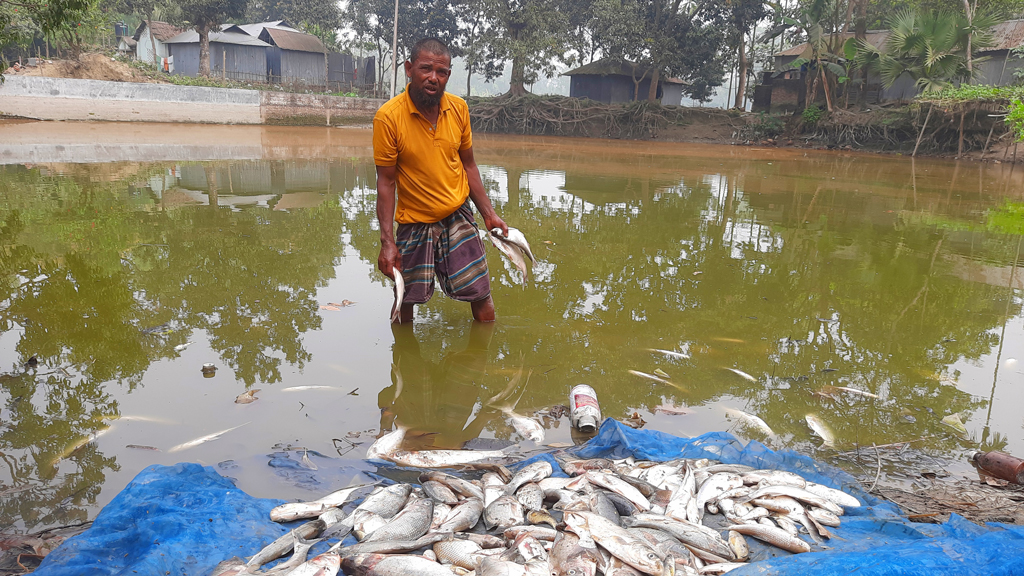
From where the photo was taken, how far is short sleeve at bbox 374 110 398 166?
3508 mm

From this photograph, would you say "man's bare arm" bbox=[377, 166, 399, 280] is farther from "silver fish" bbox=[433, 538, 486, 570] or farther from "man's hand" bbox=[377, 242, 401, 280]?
"silver fish" bbox=[433, 538, 486, 570]

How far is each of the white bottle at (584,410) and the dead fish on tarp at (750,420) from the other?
78 cm

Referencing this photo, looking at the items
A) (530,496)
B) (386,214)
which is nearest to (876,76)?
(386,214)

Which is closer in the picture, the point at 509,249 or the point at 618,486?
the point at 618,486

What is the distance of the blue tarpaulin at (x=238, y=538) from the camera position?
6.05 ft

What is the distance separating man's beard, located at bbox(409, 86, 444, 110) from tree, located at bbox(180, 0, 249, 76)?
29.1 metres

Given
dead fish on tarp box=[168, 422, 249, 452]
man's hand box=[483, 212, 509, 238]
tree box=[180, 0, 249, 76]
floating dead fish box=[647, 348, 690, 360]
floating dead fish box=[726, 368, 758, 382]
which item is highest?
tree box=[180, 0, 249, 76]

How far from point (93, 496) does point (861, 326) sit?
499cm

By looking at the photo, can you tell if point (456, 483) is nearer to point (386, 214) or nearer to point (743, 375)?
point (386, 214)

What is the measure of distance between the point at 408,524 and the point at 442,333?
2315 millimetres

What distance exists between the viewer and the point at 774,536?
2.22 m

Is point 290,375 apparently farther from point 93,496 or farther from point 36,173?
point 36,173

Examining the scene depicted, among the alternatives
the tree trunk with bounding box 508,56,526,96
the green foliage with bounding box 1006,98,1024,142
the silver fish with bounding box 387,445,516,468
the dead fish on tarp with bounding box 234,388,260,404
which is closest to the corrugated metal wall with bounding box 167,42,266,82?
the tree trunk with bounding box 508,56,526,96

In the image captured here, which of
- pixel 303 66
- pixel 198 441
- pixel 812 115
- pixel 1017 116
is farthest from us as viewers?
pixel 303 66
